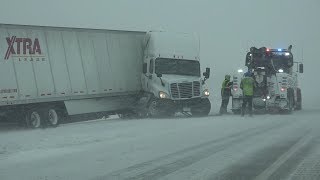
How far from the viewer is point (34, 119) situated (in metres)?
18.6

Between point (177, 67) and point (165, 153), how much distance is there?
12.5 meters

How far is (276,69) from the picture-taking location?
2619 centimetres

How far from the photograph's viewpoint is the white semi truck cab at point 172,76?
22.8 meters

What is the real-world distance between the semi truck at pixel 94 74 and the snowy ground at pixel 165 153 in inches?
93.6

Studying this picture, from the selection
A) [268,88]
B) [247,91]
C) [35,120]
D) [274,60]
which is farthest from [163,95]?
[274,60]

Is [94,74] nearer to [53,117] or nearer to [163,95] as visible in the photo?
[53,117]

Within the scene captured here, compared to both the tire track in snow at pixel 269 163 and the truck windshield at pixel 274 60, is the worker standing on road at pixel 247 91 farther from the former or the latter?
the tire track in snow at pixel 269 163

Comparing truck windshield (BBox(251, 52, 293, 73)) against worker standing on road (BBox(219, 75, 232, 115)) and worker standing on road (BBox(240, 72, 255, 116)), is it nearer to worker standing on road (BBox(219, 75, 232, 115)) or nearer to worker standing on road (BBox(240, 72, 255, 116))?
worker standing on road (BBox(219, 75, 232, 115))

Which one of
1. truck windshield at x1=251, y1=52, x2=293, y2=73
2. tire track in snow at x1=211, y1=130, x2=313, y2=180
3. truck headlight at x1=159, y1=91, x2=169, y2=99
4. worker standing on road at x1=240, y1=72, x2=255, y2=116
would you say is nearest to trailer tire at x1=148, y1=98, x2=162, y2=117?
truck headlight at x1=159, y1=91, x2=169, y2=99

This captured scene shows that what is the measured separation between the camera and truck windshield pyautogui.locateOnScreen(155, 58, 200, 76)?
23.2 m

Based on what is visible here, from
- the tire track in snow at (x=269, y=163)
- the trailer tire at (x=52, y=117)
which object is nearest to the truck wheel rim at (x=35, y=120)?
the trailer tire at (x=52, y=117)

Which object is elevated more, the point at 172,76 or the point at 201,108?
the point at 172,76

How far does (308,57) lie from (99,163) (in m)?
68.5

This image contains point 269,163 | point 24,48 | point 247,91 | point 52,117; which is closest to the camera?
point 269,163
